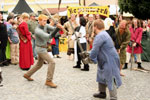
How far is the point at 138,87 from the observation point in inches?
281

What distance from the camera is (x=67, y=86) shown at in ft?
23.8

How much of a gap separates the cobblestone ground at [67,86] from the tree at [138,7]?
1.86 m

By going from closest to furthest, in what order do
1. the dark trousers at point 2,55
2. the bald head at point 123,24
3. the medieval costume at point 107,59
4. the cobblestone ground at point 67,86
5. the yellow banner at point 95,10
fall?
1. the medieval costume at point 107,59
2. the cobblestone ground at point 67,86
3. the bald head at point 123,24
4. the dark trousers at point 2,55
5. the yellow banner at point 95,10

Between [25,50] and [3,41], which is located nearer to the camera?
[25,50]

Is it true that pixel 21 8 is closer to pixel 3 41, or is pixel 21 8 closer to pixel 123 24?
pixel 3 41

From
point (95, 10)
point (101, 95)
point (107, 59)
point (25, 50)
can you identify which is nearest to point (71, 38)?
point (25, 50)

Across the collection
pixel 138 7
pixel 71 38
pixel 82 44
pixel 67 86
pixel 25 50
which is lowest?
pixel 67 86

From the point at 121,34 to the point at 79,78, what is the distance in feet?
5.63

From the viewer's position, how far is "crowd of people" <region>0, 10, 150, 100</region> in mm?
5727

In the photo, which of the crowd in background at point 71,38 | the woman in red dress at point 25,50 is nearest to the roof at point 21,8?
the crowd in background at point 71,38

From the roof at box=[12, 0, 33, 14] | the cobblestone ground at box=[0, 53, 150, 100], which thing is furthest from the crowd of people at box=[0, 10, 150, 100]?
the roof at box=[12, 0, 33, 14]

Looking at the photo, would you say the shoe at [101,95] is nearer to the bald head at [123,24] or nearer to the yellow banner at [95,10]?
the bald head at [123,24]

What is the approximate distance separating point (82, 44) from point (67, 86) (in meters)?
2.69

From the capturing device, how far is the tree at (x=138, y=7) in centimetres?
885
